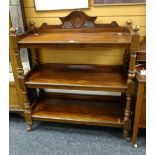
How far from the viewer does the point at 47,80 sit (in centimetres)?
183

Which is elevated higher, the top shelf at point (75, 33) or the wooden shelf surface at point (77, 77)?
the top shelf at point (75, 33)

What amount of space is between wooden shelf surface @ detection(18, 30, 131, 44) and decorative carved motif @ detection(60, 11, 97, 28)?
7 centimetres

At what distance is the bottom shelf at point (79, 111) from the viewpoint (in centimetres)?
183

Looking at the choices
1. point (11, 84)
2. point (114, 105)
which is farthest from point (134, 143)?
point (11, 84)

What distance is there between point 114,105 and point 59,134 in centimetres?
62

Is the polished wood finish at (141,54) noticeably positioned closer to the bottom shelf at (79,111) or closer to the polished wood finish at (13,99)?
the bottom shelf at (79,111)

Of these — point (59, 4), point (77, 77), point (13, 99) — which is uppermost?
point (59, 4)

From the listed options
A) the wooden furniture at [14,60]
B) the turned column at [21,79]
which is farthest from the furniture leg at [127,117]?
the wooden furniture at [14,60]

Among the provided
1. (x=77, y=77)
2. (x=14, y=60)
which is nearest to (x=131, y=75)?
(x=77, y=77)

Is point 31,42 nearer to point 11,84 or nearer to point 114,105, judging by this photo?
point 11,84

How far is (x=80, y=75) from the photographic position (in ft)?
6.18

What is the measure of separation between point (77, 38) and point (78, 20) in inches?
10.4

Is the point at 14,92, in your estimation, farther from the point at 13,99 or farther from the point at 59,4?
the point at 59,4

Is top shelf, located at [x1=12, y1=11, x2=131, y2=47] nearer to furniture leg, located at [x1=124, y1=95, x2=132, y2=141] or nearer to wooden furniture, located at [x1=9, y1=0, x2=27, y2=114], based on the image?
wooden furniture, located at [x1=9, y1=0, x2=27, y2=114]
